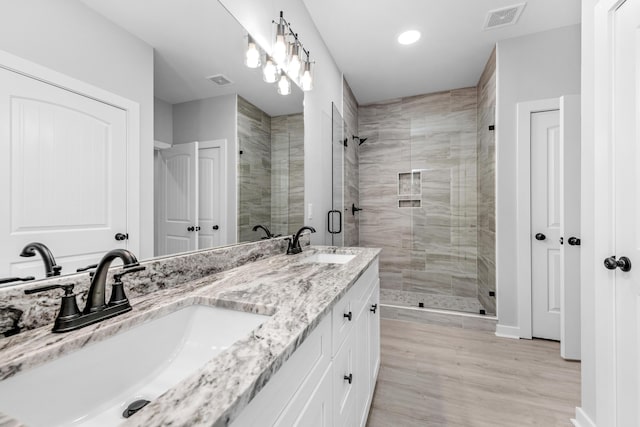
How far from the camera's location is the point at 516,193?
98.6 inches

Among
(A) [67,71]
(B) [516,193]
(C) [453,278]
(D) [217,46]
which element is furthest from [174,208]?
(C) [453,278]

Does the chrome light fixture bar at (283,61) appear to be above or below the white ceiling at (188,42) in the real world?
above

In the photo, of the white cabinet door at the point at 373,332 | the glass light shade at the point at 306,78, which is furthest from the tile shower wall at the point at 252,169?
the white cabinet door at the point at 373,332

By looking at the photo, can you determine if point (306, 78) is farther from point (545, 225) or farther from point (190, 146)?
point (545, 225)

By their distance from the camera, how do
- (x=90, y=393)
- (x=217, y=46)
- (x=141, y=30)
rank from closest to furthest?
1. (x=90, y=393)
2. (x=141, y=30)
3. (x=217, y=46)

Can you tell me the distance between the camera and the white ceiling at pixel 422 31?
2107 mm

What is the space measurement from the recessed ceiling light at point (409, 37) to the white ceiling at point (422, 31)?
0.16ft

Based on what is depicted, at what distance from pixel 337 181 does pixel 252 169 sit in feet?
4.48

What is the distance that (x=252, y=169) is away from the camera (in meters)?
1.53

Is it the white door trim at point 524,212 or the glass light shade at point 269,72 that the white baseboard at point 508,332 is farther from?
the glass light shade at point 269,72

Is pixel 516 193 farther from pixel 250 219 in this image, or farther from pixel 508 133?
pixel 250 219

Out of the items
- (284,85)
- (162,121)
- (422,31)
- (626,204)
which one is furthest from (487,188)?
(162,121)

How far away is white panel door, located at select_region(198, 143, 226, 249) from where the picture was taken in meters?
1.16

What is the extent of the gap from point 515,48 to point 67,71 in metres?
3.16
